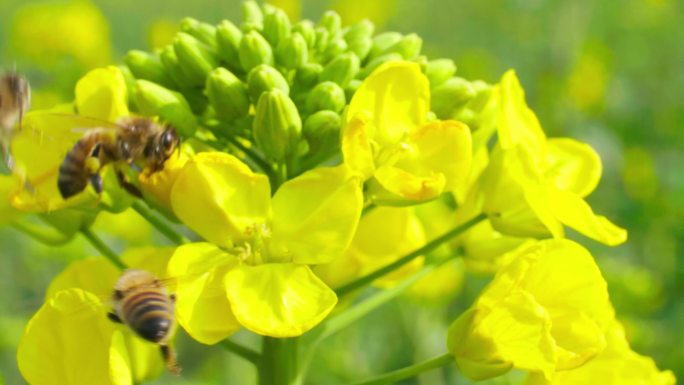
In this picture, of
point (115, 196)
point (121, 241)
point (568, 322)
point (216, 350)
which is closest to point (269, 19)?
point (115, 196)

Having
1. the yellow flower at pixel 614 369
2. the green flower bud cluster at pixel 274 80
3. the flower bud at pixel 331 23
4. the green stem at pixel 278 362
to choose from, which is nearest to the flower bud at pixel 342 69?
the green flower bud cluster at pixel 274 80

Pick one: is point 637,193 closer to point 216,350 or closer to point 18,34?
point 216,350

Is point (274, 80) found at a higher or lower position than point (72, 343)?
higher

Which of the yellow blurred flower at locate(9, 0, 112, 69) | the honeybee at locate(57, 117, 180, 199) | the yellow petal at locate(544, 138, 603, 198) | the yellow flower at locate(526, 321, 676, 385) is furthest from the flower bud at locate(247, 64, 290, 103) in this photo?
the yellow blurred flower at locate(9, 0, 112, 69)

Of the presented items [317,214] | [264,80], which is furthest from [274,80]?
[317,214]

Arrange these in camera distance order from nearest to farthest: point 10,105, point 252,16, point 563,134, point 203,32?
point 10,105 < point 203,32 < point 252,16 < point 563,134

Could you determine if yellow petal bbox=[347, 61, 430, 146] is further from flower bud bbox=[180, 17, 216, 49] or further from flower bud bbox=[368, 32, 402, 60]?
flower bud bbox=[180, 17, 216, 49]

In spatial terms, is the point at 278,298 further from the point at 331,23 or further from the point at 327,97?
the point at 331,23
